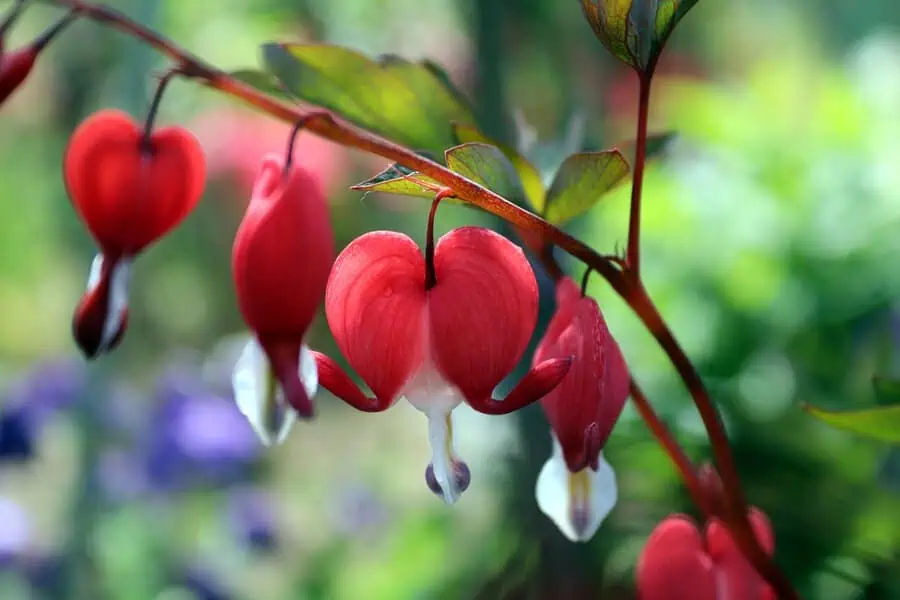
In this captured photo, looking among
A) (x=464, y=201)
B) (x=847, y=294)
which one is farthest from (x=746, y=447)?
(x=464, y=201)

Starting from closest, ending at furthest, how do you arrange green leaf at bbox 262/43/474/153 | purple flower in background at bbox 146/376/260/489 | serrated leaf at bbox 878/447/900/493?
Result: 1. green leaf at bbox 262/43/474/153
2. serrated leaf at bbox 878/447/900/493
3. purple flower in background at bbox 146/376/260/489

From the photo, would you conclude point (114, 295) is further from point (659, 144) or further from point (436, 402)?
point (659, 144)

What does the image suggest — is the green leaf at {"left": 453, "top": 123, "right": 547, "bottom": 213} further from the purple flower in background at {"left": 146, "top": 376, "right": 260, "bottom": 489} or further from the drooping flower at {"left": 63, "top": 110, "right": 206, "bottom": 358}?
the purple flower in background at {"left": 146, "top": 376, "right": 260, "bottom": 489}

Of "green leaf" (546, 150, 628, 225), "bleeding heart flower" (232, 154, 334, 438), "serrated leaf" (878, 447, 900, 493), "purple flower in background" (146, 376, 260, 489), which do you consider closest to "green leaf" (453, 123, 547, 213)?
"green leaf" (546, 150, 628, 225)

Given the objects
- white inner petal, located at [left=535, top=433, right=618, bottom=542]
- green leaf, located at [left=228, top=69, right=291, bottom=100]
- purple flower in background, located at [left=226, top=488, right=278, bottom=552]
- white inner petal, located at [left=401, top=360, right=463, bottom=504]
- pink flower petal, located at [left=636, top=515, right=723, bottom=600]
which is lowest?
purple flower in background, located at [left=226, top=488, right=278, bottom=552]

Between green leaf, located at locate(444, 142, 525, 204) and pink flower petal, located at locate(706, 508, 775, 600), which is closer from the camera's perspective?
green leaf, located at locate(444, 142, 525, 204)

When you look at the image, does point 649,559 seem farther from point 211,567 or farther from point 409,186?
point 211,567

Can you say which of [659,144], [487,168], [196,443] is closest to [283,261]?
[487,168]

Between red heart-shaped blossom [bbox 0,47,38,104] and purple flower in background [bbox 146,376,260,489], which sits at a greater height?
red heart-shaped blossom [bbox 0,47,38,104]

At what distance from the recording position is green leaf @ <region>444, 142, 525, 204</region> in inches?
17.3

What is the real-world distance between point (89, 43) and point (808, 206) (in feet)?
7.55

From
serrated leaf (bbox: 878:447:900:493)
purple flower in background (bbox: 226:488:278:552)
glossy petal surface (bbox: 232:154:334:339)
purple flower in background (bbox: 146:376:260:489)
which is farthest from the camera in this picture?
purple flower in background (bbox: 146:376:260:489)

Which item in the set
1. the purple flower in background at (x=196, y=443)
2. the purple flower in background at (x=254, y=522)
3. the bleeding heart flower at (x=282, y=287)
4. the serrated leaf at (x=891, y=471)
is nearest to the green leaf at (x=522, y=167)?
the bleeding heart flower at (x=282, y=287)

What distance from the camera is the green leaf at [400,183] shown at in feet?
1.37
